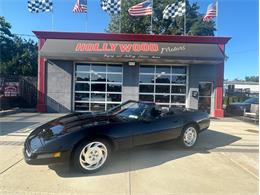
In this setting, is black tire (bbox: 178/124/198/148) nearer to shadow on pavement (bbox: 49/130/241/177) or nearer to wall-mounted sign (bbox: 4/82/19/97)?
shadow on pavement (bbox: 49/130/241/177)

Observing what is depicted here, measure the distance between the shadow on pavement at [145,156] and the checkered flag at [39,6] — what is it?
12.8 metres

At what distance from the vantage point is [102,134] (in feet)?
16.8

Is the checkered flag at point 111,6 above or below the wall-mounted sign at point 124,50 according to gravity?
above

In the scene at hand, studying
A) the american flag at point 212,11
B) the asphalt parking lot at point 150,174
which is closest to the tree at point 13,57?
the american flag at point 212,11

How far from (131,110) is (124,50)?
27.7 ft

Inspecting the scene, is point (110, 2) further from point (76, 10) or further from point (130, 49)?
point (130, 49)

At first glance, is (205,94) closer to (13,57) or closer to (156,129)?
(156,129)

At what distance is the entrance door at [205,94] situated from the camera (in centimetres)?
1581

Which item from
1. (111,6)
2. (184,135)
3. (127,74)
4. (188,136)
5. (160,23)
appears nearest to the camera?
(184,135)

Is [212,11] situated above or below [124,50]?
above

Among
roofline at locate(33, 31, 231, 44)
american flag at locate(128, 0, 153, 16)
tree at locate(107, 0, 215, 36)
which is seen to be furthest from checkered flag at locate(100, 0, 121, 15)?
tree at locate(107, 0, 215, 36)

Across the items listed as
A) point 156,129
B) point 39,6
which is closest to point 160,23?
point 39,6

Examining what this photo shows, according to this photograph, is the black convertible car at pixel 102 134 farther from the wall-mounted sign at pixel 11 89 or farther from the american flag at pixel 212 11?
the american flag at pixel 212 11

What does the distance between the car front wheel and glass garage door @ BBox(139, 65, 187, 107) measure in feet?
28.1
